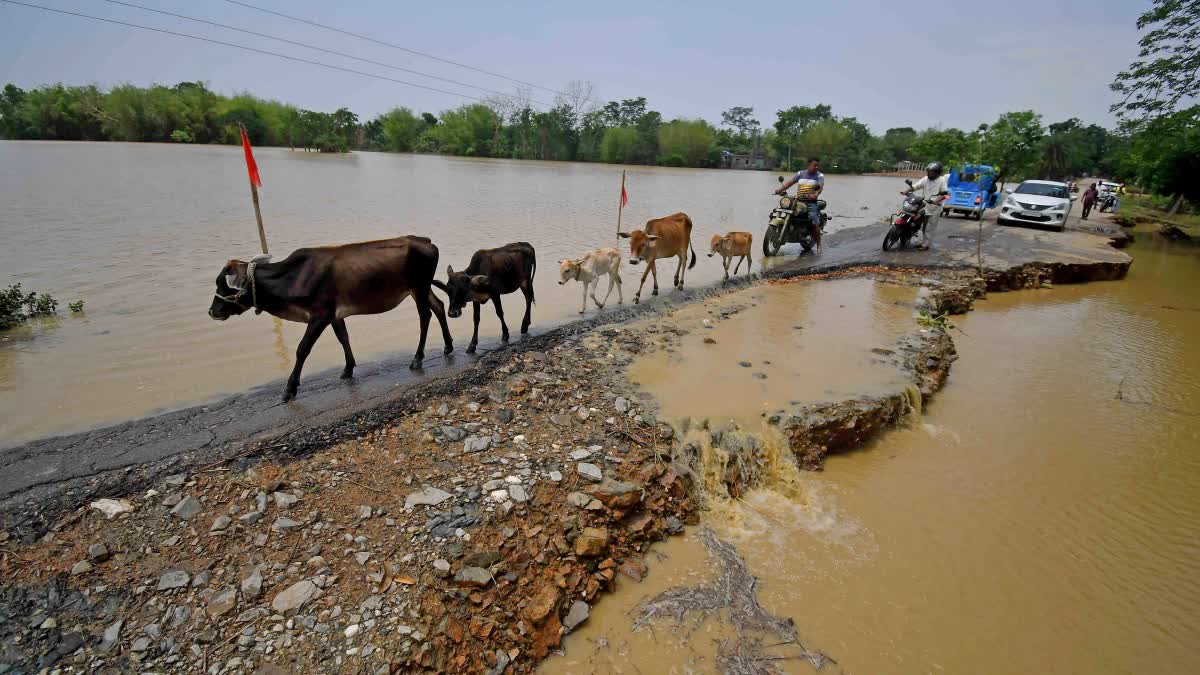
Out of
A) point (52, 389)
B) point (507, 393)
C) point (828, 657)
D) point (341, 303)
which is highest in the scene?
point (341, 303)

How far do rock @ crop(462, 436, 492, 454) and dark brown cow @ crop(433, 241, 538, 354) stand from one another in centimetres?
230

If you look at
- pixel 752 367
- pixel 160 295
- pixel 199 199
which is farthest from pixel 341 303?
pixel 199 199

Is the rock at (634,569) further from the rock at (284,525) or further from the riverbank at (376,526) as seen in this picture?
the rock at (284,525)

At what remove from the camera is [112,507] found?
363cm

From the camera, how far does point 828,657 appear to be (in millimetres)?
3465

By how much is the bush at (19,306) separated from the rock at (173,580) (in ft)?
24.4

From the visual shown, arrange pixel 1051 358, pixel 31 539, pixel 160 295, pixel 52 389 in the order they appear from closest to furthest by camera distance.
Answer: pixel 31 539, pixel 52 389, pixel 1051 358, pixel 160 295

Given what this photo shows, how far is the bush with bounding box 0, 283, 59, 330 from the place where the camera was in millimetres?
7594

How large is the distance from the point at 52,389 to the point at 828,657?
26.8ft

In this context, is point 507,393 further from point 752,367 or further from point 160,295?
point 160,295

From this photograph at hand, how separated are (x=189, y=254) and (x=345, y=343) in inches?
363

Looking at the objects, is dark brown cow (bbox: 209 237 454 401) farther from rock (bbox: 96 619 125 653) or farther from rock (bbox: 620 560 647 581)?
rock (bbox: 620 560 647 581)

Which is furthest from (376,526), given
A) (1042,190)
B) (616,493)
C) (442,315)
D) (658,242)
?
(1042,190)

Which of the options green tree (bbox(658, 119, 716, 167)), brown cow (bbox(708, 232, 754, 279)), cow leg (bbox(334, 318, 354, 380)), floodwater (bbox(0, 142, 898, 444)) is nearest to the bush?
floodwater (bbox(0, 142, 898, 444))
